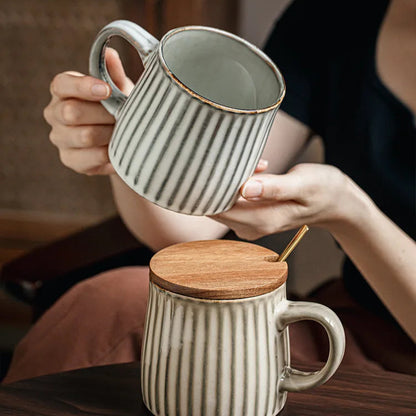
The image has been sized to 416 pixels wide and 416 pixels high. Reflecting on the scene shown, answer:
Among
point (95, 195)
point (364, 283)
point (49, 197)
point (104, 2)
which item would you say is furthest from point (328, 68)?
point (49, 197)

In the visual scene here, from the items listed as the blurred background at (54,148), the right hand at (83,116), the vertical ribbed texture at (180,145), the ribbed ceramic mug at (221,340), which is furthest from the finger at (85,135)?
the blurred background at (54,148)

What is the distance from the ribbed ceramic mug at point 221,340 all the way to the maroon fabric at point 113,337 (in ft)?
0.94

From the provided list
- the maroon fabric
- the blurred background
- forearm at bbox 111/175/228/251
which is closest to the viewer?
the maroon fabric

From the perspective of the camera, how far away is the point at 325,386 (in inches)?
20.9

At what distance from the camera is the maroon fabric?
0.74 meters

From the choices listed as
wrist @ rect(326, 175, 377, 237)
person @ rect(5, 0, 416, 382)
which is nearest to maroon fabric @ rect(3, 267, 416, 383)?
person @ rect(5, 0, 416, 382)

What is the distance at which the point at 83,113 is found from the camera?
611 millimetres

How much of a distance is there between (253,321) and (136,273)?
450 mm

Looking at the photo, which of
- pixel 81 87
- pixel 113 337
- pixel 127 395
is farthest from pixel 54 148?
pixel 127 395

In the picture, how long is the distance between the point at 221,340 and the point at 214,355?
0.01m

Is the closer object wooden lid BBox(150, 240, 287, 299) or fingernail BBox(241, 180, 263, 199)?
wooden lid BBox(150, 240, 287, 299)

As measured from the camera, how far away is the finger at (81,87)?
560mm

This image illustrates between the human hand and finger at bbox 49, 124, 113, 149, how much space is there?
153mm

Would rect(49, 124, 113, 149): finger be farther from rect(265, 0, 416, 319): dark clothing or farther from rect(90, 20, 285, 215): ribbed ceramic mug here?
rect(265, 0, 416, 319): dark clothing
